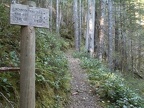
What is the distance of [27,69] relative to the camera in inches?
153

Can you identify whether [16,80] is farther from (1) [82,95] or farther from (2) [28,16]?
(1) [82,95]

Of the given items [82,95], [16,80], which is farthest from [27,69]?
[82,95]

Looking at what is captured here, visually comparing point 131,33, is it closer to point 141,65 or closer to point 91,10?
point 141,65

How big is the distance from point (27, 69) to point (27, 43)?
423 millimetres

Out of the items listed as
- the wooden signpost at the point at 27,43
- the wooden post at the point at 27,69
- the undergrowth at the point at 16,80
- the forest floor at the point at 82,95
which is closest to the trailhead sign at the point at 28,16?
the wooden signpost at the point at 27,43

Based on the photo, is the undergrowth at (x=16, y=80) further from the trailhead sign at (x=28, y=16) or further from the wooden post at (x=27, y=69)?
the trailhead sign at (x=28, y=16)

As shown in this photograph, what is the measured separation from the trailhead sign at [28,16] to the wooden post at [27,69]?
103 millimetres

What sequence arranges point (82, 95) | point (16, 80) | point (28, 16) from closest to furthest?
point (28, 16) < point (16, 80) < point (82, 95)

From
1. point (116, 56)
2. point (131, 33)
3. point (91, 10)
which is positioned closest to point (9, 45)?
point (91, 10)

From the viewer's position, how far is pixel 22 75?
3883 mm

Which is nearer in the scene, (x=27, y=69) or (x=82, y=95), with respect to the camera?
(x=27, y=69)

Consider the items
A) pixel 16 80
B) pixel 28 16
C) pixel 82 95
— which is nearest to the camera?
pixel 28 16

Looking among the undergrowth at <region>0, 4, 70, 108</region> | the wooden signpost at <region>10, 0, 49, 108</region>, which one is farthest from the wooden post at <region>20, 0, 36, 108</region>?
the undergrowth at <region>0, 4, 70, 108</region>

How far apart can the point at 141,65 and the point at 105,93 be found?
29258mm
